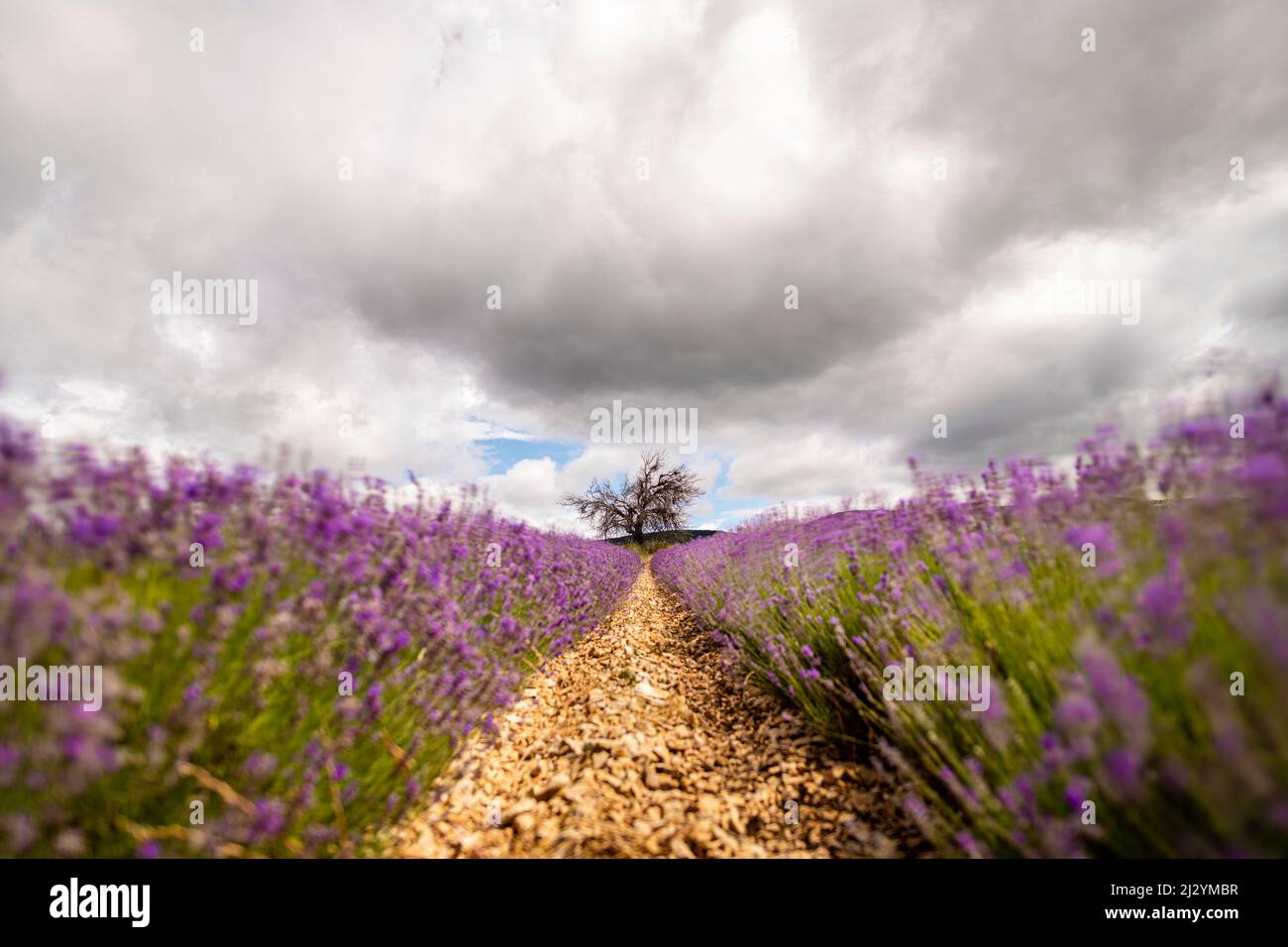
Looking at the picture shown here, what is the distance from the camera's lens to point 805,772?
2.62 metres

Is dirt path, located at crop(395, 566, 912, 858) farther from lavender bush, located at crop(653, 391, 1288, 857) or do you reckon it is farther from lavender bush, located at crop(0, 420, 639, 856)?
lavender bush, located at crop(0, 420, 639, 856)

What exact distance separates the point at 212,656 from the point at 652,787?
197 cm

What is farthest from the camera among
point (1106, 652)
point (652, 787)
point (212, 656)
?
point (652, 787)

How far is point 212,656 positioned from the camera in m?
1.47

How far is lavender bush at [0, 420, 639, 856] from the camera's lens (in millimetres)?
1151

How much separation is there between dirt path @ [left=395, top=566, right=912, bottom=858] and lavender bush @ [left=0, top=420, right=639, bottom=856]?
42cm

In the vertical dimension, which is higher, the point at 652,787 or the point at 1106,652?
the point at 1106,652

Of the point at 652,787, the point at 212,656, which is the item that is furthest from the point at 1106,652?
the point at 212,656

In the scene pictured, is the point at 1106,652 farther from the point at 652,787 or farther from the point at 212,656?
the point at 212,656

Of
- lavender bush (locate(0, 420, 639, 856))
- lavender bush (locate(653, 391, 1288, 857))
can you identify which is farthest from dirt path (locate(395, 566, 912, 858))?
lavender bush (locate(0, 420, 639, 856))

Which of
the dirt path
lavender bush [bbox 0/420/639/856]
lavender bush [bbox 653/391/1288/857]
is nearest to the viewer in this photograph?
lavender bush [bbox 653/391/1288/857]
